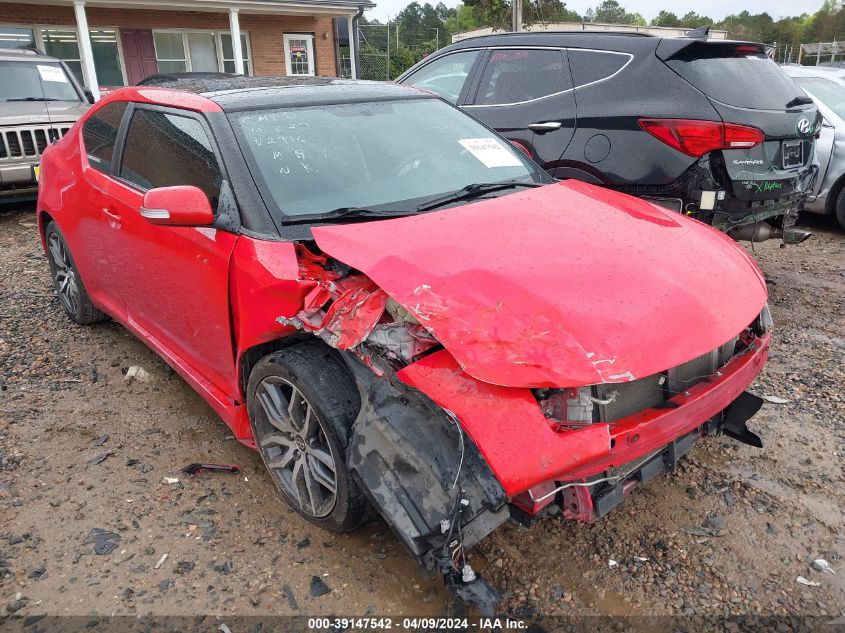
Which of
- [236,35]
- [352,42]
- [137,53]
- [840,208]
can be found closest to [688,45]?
[840,208]

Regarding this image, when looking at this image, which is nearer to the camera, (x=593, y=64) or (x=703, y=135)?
(x=703, y=135)

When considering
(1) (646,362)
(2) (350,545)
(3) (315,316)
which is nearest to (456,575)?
(2) (350,545)

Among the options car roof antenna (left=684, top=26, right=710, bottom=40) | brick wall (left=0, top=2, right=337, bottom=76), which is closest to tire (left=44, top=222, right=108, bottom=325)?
car roof antenna (left=684, top=26, right=710, bottom=40)

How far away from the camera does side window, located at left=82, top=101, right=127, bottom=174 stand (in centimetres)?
368

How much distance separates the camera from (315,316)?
243 centimetres

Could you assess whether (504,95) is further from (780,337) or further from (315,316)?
(315,316)

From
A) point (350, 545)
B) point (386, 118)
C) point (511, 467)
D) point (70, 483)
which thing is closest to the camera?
point (511, 467)

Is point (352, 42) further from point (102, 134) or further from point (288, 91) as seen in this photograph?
point (288, 91)

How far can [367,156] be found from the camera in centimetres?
304

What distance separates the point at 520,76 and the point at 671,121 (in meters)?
1.41

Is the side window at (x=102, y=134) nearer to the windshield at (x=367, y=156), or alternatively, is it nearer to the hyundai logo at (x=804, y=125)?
the windshield at (x=367, y=156)

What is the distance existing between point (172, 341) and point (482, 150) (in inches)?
75.8

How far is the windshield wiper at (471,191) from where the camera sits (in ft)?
9.51

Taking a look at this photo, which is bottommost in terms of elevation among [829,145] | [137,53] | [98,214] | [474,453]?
[474,453]
